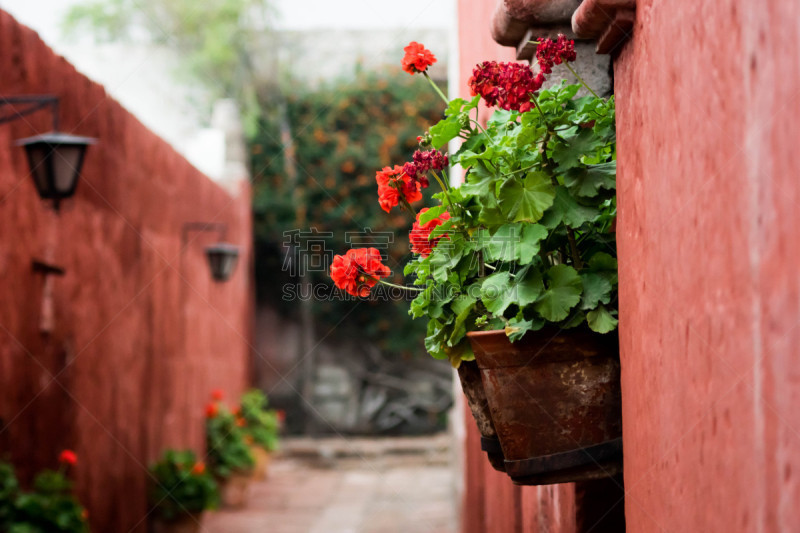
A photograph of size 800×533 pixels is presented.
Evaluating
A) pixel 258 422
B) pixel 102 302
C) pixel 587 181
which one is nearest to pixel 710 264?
pixel 587 181

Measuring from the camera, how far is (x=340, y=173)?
34.4 feet

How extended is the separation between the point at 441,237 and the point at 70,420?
3.43 m

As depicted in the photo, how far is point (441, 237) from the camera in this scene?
1.73 meters

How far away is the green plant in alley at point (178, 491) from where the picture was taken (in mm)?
5754

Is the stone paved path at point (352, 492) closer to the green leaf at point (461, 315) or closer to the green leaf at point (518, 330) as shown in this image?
the green leaf at point (461, 315)

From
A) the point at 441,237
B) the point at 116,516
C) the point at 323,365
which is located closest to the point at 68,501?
the point at 116,516

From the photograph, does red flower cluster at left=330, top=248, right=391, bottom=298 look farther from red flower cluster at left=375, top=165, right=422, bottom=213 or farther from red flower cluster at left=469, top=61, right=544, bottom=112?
red flower cluster at left=469, top=61, right=544, bottom=112

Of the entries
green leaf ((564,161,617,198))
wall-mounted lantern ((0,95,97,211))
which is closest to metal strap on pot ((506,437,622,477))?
green leaf ((564,161,617,198))

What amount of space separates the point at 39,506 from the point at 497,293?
2838mm

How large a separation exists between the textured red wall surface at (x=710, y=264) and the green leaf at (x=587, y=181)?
0.28ft

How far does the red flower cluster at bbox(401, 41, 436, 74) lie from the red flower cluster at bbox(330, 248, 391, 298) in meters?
0.44

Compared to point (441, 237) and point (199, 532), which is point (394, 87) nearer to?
point (199, 532)

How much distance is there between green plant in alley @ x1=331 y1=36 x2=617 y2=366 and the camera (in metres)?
1.53

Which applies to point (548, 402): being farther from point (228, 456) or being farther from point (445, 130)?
point (228, 456)
